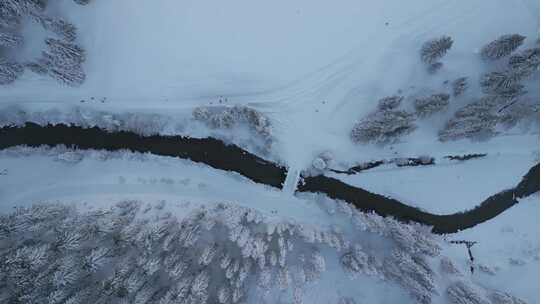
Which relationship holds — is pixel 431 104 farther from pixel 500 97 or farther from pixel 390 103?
pixel 500 97

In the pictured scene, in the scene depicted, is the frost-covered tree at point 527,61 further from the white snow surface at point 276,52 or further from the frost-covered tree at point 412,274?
the frost-covered tree at point 412,274

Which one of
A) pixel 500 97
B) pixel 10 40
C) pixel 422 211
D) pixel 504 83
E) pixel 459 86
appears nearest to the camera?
pixel 10 40

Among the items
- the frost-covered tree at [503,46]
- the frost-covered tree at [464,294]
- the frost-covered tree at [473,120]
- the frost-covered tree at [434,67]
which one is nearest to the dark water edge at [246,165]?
the frost-covered tree at [464,294]

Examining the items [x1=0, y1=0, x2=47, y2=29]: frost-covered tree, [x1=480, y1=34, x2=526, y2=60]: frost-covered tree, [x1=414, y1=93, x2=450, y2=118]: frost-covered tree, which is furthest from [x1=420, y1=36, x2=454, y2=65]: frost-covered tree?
[x1=0, y1=0, x2=47, y2=29]: frost-covered tree

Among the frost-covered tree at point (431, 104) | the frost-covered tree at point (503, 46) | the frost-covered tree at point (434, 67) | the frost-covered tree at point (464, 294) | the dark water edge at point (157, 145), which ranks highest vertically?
the frost-covered tree at point (503, 46)

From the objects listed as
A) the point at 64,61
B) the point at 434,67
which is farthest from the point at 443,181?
the point at 64,61

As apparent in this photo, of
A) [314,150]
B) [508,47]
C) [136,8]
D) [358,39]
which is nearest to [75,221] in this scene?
[136,8]
